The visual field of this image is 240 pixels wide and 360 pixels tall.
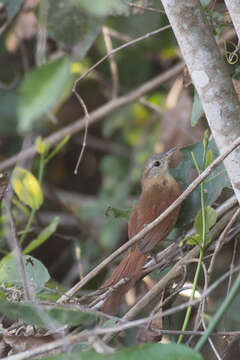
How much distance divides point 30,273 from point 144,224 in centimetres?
51

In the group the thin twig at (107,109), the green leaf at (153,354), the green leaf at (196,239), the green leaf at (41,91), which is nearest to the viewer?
the green leaf at (41,91)

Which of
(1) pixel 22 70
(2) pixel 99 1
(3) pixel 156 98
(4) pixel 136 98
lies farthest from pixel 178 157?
(2) pixel 99 1

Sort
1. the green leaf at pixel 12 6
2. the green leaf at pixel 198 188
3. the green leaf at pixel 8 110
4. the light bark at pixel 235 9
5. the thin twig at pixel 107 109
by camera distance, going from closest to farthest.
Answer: the light bark at pixel 235 9 → the green leaf at pixel 198 188 → the green leaf at pixel 12 6 → the thin twig at pixel 107 109 → the green leaf at pixel 8 110

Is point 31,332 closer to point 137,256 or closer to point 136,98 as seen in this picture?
point 137,256

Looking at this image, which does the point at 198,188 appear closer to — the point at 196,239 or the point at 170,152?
the point at 196,239

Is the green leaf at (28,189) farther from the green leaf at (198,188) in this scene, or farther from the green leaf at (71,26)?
the green leaf at (71,26)

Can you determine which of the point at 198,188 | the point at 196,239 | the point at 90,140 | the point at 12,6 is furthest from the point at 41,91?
the point at 90,140

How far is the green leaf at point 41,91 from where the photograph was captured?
1.09 m

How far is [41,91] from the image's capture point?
1.19 meters

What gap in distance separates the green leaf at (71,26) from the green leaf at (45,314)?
154cm

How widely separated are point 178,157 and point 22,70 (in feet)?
4.78

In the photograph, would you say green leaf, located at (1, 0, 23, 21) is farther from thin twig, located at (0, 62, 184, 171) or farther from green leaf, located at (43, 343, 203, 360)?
green leaf, located at (43, 343, 203, 360)

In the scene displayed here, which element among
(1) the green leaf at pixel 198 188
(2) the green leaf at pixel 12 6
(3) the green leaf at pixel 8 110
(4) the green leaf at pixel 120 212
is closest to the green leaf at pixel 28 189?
(4) the green leaf at pixel 120 212

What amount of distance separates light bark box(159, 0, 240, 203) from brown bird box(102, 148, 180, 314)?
570mm
